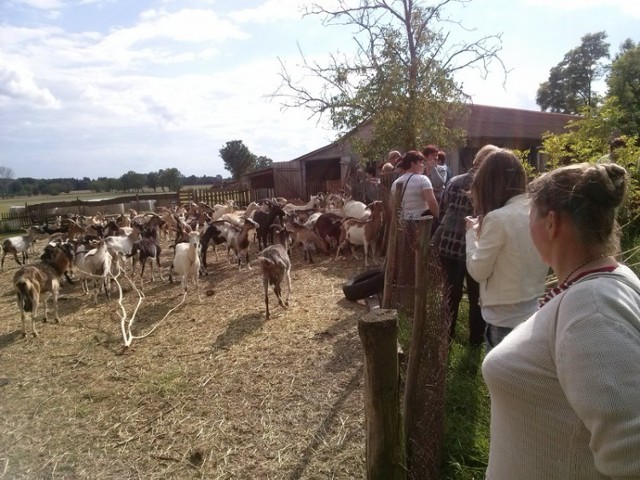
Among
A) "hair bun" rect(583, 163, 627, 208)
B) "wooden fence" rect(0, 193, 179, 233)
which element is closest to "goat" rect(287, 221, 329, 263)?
"hair bun" rect(583, 163, 627, 208)

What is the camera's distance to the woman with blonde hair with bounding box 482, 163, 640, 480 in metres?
1.09

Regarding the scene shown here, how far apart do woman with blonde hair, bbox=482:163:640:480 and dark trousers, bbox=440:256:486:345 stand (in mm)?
3086

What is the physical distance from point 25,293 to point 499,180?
794 cm

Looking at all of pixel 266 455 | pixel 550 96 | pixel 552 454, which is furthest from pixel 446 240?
pixel 550 96

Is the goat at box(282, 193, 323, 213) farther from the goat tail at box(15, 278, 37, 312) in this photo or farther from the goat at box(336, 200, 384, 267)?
the goat tail at box(15, 278, 37, 312)

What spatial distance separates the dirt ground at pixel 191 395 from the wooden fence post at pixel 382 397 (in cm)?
78

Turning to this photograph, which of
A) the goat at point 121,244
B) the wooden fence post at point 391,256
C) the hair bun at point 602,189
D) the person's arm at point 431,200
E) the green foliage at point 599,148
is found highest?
the green foliage at point 599,148

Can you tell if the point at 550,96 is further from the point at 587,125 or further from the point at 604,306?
the point at 604,306

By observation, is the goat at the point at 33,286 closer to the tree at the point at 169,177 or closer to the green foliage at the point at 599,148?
the green foliage at the point at 599,148

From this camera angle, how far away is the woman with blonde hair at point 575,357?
109cm

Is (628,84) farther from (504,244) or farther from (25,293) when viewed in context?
(25,293)

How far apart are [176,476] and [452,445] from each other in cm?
239

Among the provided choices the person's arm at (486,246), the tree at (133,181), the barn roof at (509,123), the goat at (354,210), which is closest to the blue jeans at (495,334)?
the person's arm at (486,246)

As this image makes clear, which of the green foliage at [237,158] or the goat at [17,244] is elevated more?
the green foliage at [237,158]
